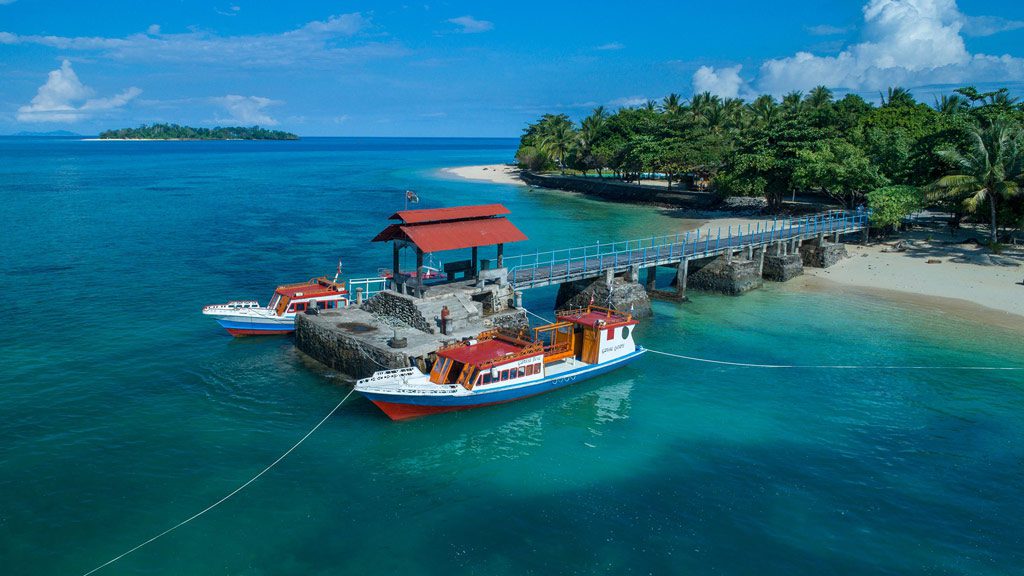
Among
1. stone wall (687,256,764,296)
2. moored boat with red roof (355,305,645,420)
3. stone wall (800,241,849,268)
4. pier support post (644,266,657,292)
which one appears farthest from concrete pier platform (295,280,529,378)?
stone wall (800,241,849,268)

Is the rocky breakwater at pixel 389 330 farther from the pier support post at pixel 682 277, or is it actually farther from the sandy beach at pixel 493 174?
the sandy beach at pixel 493 174

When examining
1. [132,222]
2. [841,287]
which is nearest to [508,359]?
[841,287]

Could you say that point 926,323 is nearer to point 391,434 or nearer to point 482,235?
point 482,235

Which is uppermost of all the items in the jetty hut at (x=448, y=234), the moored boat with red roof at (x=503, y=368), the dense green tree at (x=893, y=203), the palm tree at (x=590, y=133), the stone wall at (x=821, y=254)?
the palm tree at (x=590, y=133)

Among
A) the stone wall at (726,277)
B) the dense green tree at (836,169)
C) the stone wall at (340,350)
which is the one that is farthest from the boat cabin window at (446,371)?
the dense green tree at (836,169)

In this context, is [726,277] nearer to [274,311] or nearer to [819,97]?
[274,311]
